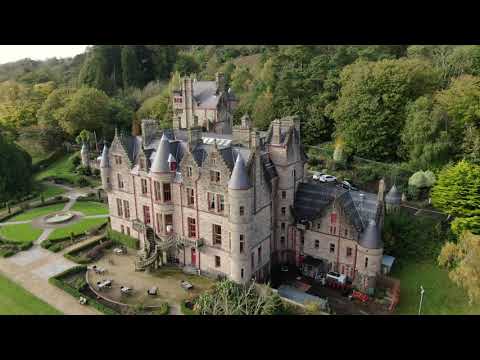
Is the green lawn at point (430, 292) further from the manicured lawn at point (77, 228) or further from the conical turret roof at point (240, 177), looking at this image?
the manicured lawn at point (77, 228)

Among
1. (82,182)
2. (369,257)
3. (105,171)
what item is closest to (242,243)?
(369,257)

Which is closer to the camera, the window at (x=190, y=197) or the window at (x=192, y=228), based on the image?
the window at (x=190, y=197)

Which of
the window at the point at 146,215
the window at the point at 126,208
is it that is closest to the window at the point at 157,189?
the window at the point at 146,215

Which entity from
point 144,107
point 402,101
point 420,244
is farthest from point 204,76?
point 420,244

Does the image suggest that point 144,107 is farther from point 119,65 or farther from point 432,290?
point 432,290

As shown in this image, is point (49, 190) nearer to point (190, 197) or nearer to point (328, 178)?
point (190, 197)

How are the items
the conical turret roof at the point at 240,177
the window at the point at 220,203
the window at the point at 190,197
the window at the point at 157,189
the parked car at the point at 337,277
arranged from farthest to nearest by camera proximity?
the window at the point at 157,189
the window at the point at 190,197
the parked car at the point at 337,277
the window at the point at 220,203
the conical turret roof at the point at 240,177
